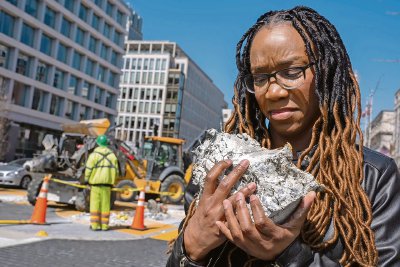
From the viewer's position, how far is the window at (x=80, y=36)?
48250 mm

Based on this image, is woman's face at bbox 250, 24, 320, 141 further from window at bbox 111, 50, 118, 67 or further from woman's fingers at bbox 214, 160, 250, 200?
window at bbox 111, 50, 118, 67

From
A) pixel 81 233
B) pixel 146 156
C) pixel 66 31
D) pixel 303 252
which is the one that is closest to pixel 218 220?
pixel 303 252

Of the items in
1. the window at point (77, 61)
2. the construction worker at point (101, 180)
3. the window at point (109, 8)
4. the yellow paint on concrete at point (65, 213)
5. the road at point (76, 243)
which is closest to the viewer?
the road at point (76, 243)

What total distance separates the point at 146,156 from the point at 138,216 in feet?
25.4

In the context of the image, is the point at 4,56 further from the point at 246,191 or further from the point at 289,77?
the point at 246,191

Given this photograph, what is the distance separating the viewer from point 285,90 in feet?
4.32

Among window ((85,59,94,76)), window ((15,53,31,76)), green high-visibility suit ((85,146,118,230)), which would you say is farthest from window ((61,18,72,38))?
green high-visibility suit ((85,146,118,230))

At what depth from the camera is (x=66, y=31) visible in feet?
152

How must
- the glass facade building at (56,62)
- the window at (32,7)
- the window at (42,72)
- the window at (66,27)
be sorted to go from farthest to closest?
the window at (66,27)
the window at (42,72)
the window at (32,7)
the glass facade building at (56,62)

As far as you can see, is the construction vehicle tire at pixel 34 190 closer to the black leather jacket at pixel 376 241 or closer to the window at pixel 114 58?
the black leather jacket at pixel 376 241

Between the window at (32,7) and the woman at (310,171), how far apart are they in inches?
1706

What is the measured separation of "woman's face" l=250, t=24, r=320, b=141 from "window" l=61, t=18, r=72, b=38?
4755 centimetres

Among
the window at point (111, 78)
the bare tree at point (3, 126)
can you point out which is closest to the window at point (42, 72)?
the bare tree at point (3, 126)

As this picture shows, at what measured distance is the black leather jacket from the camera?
3.70 feet
